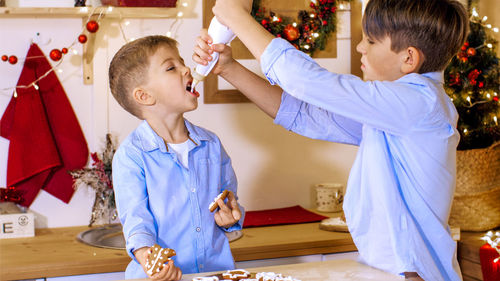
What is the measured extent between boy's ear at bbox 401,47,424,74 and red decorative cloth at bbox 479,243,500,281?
3.62 ft

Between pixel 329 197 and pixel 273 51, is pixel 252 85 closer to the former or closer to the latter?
pixel 273 51

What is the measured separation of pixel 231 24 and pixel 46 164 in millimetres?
1349

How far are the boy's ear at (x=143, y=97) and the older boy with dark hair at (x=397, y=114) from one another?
1.36 feet

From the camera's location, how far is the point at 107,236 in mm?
2389

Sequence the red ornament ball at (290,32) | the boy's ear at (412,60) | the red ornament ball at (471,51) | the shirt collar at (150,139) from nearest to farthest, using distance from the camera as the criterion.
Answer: the boy's ear at (412,60), the shirt collar at (150,139), the red ornament ball at (471,51), the red ornament ball at (290,32)

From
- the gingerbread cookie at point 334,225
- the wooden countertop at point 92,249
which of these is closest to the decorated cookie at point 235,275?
the wooden countertop at point 92,249

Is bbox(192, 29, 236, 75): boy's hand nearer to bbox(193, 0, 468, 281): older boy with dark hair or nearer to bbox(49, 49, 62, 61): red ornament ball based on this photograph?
bbox(193, 0, 468, 281): older boy with dark hair

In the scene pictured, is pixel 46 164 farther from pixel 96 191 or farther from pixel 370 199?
pixel 370 199

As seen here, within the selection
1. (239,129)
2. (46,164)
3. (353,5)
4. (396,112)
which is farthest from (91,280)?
(353,5)

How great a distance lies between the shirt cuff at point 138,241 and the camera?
1.43m

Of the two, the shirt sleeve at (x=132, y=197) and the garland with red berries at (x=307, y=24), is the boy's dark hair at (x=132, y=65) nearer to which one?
the shirt sleeve at (x=132, y=197)

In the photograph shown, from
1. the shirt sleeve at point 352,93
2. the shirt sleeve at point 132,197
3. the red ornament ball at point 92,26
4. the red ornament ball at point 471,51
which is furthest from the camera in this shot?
the red ornament ball at point 471,51

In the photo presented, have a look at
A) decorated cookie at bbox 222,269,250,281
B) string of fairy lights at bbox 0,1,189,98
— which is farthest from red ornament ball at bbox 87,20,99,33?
decorated cookie at bbox 222,269,250,281

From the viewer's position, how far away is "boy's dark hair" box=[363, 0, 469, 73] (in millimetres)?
1366
